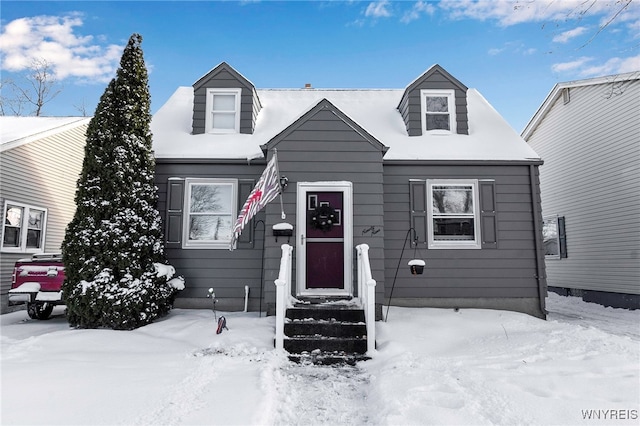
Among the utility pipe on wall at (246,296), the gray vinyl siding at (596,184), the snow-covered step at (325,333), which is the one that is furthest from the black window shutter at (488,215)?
the utility pipe on wall at (246,296)

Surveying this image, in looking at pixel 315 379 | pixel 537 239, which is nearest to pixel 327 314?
pixel 315 379

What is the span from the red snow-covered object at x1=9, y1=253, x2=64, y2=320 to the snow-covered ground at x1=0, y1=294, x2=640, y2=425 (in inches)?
35.9

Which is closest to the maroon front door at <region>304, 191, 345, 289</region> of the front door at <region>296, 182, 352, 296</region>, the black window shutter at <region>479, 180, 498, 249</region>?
the front door at <region>296, 182, 352, 296</region>

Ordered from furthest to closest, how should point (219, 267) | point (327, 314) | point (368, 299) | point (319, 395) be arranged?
point (219, 267) < point (327, 314) < point (368, 299) < point (319, 395)

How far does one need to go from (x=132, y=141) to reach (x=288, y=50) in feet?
24.6

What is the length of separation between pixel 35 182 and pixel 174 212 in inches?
197

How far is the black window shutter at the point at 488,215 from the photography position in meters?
7.86

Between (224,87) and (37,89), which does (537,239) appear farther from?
(37,89)

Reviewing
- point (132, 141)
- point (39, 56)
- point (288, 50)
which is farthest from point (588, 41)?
point (39, 56)

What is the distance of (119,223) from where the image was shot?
6.55m

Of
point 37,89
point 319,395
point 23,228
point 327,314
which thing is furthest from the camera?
point 37,89

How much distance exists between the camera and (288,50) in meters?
12.6

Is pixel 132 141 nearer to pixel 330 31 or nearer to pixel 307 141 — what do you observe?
pixel 307 141

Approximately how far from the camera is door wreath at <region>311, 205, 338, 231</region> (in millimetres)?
7051
